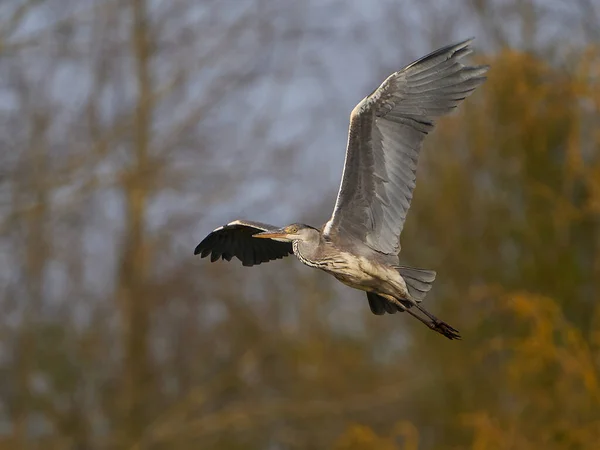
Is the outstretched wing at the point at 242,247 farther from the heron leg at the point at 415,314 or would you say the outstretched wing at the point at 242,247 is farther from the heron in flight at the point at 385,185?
the heron leg at the point at 415,314

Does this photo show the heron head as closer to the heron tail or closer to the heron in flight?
the heron in flight

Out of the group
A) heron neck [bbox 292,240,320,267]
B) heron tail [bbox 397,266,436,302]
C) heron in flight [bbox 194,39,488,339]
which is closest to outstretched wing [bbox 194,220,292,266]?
heron in flight [bbox 194,39,488,339]

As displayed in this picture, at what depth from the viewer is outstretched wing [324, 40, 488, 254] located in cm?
644

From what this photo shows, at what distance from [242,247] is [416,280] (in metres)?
1.58

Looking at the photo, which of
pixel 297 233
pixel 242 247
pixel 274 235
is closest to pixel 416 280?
pixel 297 233

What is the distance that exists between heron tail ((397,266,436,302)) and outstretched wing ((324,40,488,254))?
7.9 inches

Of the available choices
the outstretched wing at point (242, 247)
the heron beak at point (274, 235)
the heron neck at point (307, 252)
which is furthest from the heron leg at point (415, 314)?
the outstretched wing at point (242, 247)

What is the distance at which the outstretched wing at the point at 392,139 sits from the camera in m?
6.44

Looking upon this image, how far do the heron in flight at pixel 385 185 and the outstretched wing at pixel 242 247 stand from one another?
2.89ft

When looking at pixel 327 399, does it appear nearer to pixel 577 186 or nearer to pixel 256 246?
pixel 577 186

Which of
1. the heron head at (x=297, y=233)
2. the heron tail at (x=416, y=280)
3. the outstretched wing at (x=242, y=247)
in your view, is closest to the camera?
the heron tail at (x=416, y=280)

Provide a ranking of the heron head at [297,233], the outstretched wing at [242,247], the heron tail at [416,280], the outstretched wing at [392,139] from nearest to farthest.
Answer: the outstretched wing at [392,139] < the heron tail at [416,280] < the heron head at [297,233] < the outstretched wing at [242,247]

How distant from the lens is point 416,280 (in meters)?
6.71

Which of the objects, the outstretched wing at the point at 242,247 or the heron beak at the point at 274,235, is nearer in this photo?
the heron beak at the point at 274,235
